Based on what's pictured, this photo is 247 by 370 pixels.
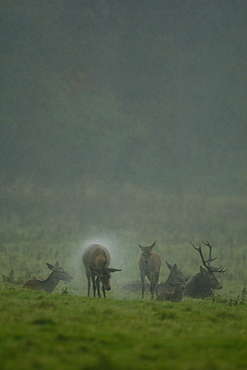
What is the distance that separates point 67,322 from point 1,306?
13.8 ft

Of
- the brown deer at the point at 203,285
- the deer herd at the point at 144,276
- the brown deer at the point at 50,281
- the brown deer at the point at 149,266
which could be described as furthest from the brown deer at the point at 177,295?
the brown deer at the point at 50,281

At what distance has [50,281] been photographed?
27078mm

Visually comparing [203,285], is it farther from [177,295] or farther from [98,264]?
[98,264]

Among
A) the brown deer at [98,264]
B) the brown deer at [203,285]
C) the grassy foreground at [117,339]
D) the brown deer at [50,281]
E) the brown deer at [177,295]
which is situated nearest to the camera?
the grassy foreground at [117,339]

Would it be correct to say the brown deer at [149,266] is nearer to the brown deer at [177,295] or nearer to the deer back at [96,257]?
the deer back at [96,257]

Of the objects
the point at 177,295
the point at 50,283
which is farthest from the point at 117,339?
the point at 50,283

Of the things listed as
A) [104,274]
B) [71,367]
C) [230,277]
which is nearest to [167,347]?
[71,367]

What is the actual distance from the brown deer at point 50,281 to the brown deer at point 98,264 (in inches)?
100

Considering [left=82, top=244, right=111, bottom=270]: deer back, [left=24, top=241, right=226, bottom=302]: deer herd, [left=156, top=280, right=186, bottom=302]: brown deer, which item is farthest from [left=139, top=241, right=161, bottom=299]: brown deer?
[left=156, top=280, right=186, bottom=302]: brown deer

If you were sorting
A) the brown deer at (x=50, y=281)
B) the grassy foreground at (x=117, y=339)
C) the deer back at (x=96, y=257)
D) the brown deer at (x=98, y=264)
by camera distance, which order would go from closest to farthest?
the grassy foreground at (x=117, y=339) < the brown deer at (x=98, y=264) < the deer back at (x=96, y=257) < the brown deer at (x=50, y=281)

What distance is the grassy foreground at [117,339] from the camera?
26.3 ft

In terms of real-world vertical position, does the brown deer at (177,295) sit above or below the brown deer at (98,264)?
below

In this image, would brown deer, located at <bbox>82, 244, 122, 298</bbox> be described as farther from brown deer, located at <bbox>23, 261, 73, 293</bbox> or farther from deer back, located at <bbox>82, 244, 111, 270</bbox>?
brown deer, located at <bbox>23, 261, 73, 293</bbox>

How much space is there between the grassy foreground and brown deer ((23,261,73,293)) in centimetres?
1110
